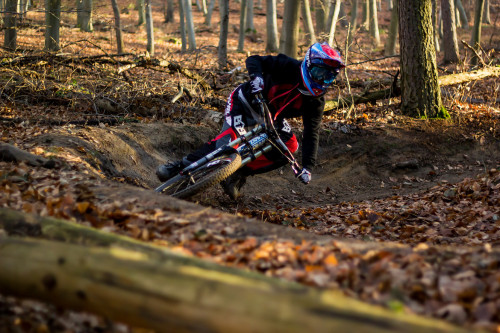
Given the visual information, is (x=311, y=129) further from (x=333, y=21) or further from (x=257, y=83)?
(x=333, y=21)

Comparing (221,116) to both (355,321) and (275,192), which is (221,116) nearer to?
(275,192)

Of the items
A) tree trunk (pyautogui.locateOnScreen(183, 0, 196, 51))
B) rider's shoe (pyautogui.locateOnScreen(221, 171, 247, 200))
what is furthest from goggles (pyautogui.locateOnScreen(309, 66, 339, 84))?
tree trunk (pyautogui.locateOnScreen(183, 0, 196, 51))

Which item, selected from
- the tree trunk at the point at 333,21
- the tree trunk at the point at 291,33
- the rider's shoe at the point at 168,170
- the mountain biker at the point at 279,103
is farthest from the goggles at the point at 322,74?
the tree trunk at the point at 291,33

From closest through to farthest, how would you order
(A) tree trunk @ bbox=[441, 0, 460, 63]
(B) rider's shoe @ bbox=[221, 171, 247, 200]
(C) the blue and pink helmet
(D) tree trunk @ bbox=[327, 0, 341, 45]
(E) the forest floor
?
(E) the forest floor → (C) the blue and pink helmet → (B) rider's shoe @ bbox=[221, 171, 247, 200] → (D) tree trunk @ bbox=[327, 0, 341, 45] → (A) tree trunk @ bbox=[441, 0, 460, 63]

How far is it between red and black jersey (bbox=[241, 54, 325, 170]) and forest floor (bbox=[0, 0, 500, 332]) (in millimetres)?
1225

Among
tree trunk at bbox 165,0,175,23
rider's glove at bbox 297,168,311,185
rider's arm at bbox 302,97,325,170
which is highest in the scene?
tree trunk at bbox 165,0,175,23

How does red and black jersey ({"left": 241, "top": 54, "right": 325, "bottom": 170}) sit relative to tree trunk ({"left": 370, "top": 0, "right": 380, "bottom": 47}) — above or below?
below

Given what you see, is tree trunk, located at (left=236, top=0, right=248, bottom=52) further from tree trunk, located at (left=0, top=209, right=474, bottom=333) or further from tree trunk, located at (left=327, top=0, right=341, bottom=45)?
tree trunk, located at (left=0, top=209, right=474, bottom=333)

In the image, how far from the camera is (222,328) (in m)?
2.08

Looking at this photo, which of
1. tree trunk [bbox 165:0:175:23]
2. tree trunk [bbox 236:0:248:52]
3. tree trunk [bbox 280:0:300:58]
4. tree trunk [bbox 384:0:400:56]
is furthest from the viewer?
tree trunk [bbox 165:0:175:23]

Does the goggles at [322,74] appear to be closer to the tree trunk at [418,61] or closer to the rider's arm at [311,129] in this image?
the rider's arm at [311,129]

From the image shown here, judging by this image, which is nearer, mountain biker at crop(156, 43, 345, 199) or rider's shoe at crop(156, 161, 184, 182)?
rider's shoe at crop(156, 161, 184, 182)

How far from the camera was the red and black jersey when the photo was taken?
621 centimetres

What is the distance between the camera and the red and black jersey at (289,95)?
621 cm
